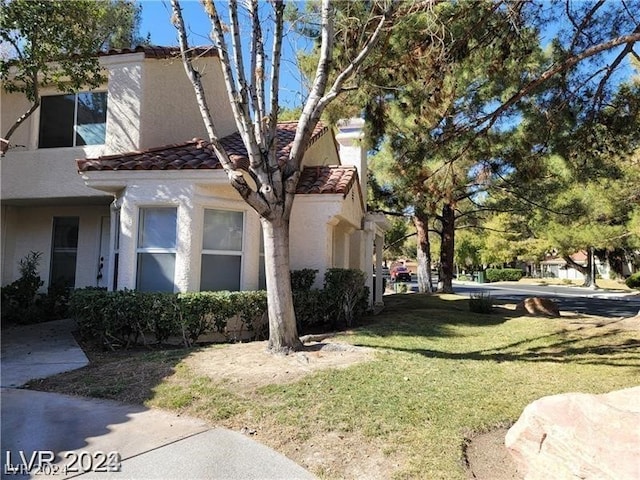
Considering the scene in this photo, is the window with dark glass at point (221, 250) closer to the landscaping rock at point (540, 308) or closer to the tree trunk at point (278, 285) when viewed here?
the tree trunk at point (278, 285)

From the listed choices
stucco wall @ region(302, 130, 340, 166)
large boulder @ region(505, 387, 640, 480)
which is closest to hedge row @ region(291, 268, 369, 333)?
stucco wall @ region(302, 130, 340, 166)

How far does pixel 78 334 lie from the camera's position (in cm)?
996

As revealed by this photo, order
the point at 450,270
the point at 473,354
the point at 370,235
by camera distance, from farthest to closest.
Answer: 1. the point at 450,270
2. the point at 370,235
3. the point at 473,354

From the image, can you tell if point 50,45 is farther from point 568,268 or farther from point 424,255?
point 568,268

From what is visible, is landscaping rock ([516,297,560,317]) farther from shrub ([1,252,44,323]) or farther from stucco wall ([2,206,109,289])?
shrub ([1,252,44,323])

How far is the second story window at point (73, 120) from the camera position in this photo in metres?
12.3

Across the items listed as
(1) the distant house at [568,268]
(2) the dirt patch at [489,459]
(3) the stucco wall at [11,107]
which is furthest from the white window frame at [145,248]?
(1) the distant house at [568,268]

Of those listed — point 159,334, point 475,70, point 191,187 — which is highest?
point 475,70

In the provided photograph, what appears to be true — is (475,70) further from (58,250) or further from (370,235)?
(58,250)

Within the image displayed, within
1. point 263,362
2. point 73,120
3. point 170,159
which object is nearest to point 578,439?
point 263,362

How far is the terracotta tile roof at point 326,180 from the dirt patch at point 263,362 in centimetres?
384

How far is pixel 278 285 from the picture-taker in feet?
24.5

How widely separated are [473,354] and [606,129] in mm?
5368

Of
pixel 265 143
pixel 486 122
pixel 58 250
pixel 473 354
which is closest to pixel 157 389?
pixel 265 143
